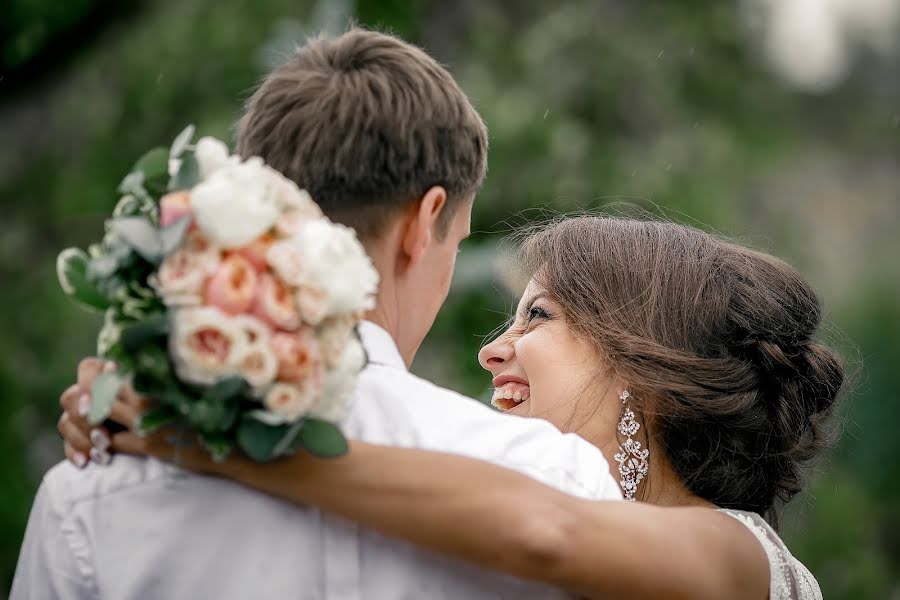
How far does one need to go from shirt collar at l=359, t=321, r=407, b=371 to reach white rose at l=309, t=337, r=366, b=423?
1.01 ft

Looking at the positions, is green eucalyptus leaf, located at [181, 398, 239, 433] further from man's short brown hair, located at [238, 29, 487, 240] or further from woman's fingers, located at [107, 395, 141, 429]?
man's short brown hair, located at [238, 29, 487, 240]

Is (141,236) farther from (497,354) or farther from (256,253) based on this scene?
(497,354)

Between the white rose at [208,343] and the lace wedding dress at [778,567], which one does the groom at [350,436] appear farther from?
the lace wedding dress at [778,567]

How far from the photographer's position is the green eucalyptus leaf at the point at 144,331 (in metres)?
1.71

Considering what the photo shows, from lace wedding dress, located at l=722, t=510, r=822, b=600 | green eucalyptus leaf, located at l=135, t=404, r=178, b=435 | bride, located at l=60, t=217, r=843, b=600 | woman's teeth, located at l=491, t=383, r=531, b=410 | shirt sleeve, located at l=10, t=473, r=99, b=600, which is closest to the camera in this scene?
green eucalyptus leaf, located at l=135, t=404, r=178, b=435

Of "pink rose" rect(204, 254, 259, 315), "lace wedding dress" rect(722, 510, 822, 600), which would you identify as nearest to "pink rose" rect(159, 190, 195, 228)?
"pink rose" rect(204, 254, 259, 315)

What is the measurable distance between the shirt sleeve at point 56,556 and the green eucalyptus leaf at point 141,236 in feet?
1.78

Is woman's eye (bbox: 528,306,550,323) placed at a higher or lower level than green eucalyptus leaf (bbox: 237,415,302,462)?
lower

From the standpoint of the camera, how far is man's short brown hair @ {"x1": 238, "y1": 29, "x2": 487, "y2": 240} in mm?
2018

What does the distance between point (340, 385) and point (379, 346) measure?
0.37 meters

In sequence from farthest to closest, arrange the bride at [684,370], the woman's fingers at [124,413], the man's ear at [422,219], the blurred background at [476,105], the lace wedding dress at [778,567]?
the blurred background at [476,105]
the bride at [684,370]
the lace wedding dress at [778,567]
the man's ear at [422,219]
the woman's fingers at [124,413]

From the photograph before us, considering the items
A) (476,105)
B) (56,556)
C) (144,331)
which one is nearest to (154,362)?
(144,331)

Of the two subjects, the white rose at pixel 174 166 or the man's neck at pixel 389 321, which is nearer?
the white rose at pixel 174 166

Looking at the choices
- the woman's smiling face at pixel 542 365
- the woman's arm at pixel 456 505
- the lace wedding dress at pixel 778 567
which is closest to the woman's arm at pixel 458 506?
the woman's arm at pixel 456 505
